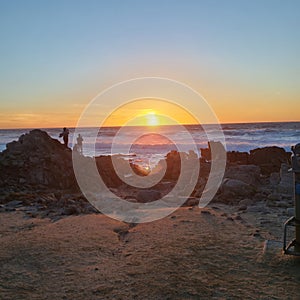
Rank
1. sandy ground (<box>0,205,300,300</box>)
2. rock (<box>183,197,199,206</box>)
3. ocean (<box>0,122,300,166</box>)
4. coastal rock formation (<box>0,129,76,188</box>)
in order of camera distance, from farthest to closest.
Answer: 1. ocean (<box>0,122,300,166</box>)
2. coastal rock formation (<box>0,129,76,188</box>)
3. rock (<box>183,197,199,206</box>)
4. sandy ground (<box>0,205,300,300</box>)

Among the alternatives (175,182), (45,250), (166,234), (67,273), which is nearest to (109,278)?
(67,273)

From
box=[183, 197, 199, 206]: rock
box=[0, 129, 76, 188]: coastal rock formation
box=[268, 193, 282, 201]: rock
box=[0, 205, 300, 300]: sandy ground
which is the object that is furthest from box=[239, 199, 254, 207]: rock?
box=[0, 129, 76, 188]: coastal rock formation

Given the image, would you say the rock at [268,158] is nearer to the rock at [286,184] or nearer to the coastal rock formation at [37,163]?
the rock at [286,184]

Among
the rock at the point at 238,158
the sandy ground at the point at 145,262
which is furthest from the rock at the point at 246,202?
the rock at the point at 238,158

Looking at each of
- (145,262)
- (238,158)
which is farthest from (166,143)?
(145,262)

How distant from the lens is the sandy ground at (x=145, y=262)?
4.87m

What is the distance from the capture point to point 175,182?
15.2m

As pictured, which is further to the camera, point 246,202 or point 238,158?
point 238,158

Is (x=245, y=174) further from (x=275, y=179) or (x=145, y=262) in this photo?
(x=145, y=262)

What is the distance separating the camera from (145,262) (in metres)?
5.82

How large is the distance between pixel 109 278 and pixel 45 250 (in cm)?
175

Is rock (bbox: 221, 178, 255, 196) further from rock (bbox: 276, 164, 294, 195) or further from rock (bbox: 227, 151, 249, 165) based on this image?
rock (bbox: 227, 151, 249, 165)

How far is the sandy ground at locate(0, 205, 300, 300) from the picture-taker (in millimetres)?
4871

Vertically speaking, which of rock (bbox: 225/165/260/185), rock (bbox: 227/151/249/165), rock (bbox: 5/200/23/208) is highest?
rock (bbox: 227/151/249/165)
